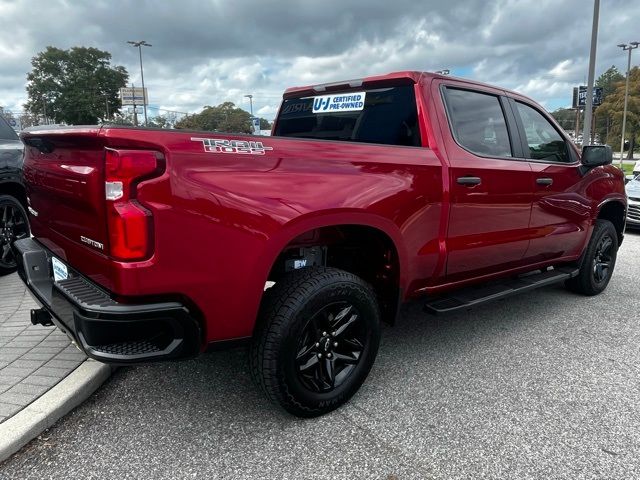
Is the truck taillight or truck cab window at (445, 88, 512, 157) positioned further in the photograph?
truck cab window at (445, 88, 512, 157)

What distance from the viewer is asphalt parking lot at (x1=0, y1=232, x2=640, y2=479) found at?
7.53 ft

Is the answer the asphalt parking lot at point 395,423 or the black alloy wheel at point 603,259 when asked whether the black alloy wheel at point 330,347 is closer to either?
the asphalt parking lot at point 395,423

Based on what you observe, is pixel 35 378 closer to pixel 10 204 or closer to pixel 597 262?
pixel 10 204

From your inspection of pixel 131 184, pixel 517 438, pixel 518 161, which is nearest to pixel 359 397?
pixel 517 438

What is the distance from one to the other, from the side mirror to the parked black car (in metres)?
5.52

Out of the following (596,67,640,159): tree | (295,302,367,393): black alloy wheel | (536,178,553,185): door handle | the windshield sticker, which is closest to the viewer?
(295,302,367,393): black alloy wheel

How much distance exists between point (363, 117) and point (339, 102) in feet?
0.94

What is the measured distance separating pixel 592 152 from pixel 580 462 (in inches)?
113

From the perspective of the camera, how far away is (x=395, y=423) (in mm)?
2658

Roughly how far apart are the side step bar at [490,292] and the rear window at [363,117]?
1.09 metres

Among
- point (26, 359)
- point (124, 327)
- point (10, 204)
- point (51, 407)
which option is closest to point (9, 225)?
point (10, 204)

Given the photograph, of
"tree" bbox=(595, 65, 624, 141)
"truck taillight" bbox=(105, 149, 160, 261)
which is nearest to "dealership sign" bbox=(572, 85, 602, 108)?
"truck taillight" bbox=(105, 149, 160, 261)

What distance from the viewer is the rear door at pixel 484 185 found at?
321cm

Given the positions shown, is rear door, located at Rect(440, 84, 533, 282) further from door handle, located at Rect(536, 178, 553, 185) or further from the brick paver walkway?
the brick paver walkway
